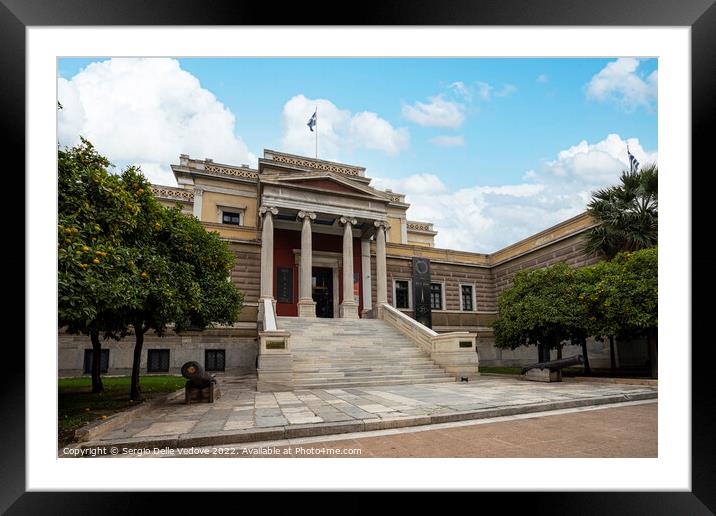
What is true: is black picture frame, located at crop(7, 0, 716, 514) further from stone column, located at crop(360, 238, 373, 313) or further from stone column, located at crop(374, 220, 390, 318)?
stone column, located at crop(360, 238, 373, 313)

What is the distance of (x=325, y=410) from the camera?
6953 millimetres

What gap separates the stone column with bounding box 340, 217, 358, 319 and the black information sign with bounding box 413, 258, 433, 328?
438 cm

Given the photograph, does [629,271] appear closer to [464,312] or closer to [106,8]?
[464,312]

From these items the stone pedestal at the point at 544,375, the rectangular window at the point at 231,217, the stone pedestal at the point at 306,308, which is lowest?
the stone pedestal at the point at 544,375

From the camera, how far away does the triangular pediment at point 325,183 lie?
1942cm

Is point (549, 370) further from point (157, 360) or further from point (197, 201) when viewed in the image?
point (197, 201)

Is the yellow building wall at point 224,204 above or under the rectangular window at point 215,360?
above

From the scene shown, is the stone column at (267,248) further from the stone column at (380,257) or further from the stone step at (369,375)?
the stone step at (369,375)

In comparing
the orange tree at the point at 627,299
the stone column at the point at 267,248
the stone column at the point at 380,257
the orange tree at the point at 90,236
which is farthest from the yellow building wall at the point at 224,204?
the orange tree at the point at 627,299

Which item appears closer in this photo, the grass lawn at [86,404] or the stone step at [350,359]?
the grass lawn at [86,404]

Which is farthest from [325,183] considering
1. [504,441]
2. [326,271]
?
Result: [504,441]

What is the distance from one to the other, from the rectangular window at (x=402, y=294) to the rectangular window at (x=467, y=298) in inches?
155

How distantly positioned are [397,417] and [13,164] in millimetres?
5552

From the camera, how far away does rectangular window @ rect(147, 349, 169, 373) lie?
15.9 meters
